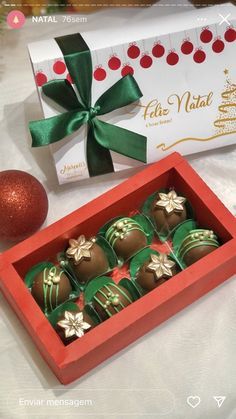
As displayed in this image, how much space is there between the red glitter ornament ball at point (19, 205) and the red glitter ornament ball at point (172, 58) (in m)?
0.37

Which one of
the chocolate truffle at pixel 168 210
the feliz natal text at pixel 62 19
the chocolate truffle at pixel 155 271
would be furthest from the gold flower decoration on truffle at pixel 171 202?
the feliz natal text at pixel 62 19

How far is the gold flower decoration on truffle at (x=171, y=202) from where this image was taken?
104 centimetres

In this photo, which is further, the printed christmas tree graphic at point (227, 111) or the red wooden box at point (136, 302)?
the printed christmas tree graphic at point (227, 111)

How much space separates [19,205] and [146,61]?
384 mm

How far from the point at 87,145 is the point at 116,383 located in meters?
0.48

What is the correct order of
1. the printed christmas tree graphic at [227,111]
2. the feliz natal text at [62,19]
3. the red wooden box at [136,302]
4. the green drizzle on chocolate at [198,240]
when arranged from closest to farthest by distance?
1. the red wooden box at [136,302]
2. the green drizzle on chocolate at [198,240]
3. the printed christmas tree graphic at [227,111]
4. the feliz natal text at [62,19]

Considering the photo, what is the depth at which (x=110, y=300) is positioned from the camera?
0.96 m

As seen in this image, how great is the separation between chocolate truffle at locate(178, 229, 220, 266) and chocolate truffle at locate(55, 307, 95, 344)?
239 mm

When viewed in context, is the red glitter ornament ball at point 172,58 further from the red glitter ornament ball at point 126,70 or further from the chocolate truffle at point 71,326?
the chocolate truffle at point 71,326

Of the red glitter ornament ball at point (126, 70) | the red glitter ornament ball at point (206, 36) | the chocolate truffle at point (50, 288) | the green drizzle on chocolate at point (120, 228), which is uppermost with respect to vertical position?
the red glitter ornament ball at point (126, 70)

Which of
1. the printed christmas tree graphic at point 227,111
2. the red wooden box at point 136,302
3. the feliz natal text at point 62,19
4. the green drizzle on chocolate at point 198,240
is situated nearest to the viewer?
the red wooden box at point 136,302

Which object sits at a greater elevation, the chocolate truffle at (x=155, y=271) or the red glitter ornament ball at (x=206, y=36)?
the red glitter ornament ball at (x=206, y=36)

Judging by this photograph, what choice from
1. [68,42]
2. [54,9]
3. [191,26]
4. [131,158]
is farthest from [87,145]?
[54,9]

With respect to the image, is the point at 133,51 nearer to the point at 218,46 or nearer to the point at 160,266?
the point at 218,46
